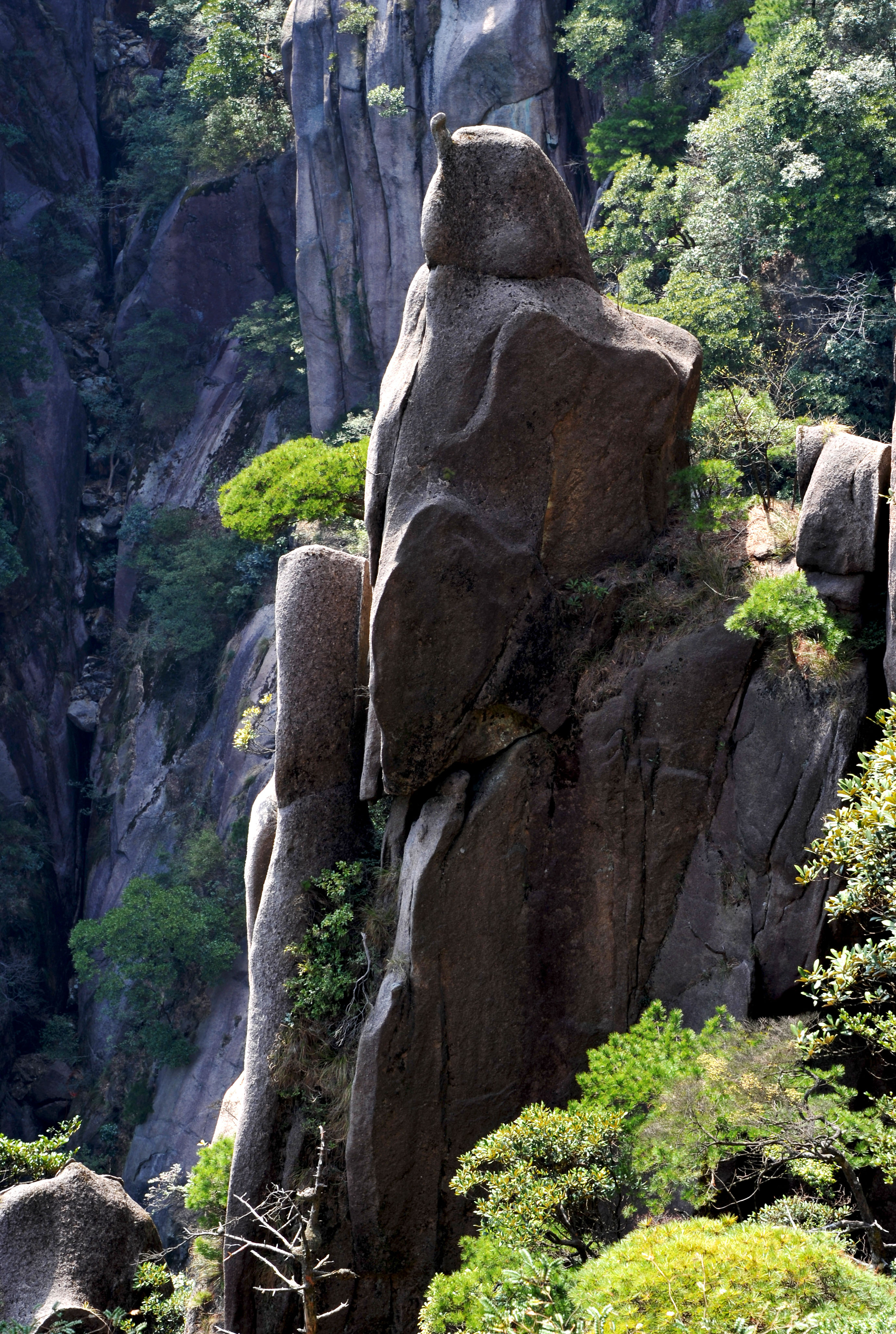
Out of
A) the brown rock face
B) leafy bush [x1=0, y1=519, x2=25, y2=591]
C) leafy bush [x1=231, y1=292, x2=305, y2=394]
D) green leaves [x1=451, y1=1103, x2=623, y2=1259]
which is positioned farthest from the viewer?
leafy bush [x1=231, y1=292, x2=305, y2=394]

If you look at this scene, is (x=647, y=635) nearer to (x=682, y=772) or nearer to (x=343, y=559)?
(x=682, y=772)

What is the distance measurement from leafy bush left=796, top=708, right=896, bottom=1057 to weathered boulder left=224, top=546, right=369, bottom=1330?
6550 millimetres

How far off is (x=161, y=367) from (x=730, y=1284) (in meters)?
37.5

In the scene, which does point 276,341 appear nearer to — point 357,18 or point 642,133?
point 357,18

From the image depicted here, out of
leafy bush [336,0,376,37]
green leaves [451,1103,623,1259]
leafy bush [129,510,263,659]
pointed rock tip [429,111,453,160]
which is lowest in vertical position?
green leaves [451,1103,623,1259]

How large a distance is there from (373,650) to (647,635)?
3286 mm

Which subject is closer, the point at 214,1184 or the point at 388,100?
the point at 214,1184

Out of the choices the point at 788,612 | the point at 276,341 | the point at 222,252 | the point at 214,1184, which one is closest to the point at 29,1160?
the point at 214,1184

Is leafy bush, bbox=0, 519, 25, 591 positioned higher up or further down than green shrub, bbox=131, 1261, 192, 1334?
higher up

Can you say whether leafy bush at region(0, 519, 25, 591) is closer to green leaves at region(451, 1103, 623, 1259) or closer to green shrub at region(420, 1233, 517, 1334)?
green leaves at region(451, 1103, 623, 1259)

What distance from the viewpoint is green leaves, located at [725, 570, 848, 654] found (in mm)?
10703

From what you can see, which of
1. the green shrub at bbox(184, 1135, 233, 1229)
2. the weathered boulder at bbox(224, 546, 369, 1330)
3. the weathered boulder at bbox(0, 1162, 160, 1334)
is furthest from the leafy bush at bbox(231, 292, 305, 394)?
the weathered boulder at bbox(0, 1162, 160, 1334)

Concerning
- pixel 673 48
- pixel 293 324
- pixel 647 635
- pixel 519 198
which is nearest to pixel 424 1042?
pixel 647 635

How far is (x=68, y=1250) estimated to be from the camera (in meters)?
12.7
